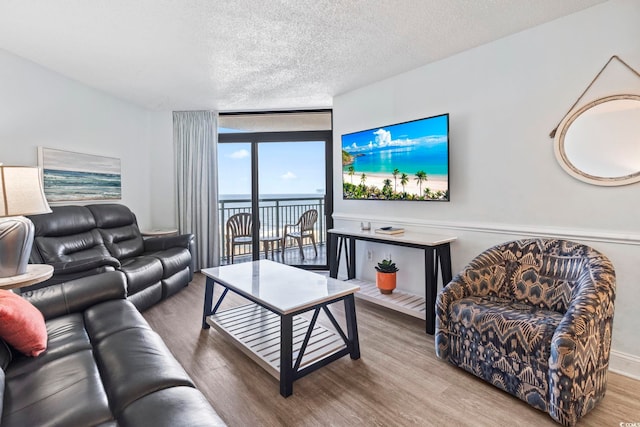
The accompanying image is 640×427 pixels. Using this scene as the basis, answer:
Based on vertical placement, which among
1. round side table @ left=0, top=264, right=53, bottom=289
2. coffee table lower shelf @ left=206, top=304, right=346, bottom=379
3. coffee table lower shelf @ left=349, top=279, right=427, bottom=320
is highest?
round side table @ left=0, top=264, right=53, bottom=289

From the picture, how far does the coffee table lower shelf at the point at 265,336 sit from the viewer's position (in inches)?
80.9

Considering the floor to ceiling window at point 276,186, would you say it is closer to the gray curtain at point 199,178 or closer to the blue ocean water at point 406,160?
the gray curtain at point 199,178

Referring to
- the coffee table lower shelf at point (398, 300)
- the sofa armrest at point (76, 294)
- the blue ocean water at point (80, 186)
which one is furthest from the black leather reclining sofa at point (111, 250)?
the coffee table lower shelf at point (398, 300)

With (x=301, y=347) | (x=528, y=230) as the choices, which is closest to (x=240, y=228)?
(x=301, y=347)

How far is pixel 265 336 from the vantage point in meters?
2.35

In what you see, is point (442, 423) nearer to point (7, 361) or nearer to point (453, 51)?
point (7, 361)

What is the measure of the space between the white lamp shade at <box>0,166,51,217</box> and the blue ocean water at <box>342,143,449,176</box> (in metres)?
2.78

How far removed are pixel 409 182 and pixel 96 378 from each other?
9.00ft

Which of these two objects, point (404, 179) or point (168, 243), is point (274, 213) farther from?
point (404, 179)

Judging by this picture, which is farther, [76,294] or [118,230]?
[118,230]

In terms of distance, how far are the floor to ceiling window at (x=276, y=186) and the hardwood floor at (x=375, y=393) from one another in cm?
247

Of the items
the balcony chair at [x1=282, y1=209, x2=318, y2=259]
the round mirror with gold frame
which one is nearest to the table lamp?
the balcony chair at [x1=282, y1=209, x2=318, y2=259]

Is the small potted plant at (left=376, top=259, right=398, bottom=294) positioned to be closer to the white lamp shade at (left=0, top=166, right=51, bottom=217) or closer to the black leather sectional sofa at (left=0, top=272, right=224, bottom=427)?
the black leather sectional sofa at (left=0, top=272, right=224, bottom=427)

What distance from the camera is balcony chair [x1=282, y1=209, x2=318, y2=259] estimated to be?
4.92 metres
